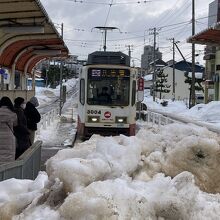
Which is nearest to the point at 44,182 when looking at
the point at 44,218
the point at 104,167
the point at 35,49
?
the point at 104,167

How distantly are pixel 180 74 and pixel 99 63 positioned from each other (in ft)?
303

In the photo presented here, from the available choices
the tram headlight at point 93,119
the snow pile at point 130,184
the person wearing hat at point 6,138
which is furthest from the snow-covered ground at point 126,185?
the tram headlight at point 93,119

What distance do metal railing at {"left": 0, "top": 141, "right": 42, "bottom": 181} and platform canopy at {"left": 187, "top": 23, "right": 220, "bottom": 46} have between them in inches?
830

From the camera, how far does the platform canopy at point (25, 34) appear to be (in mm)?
10227

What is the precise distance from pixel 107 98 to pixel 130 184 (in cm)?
1531

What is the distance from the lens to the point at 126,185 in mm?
4238

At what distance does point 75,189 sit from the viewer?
13.6 feet

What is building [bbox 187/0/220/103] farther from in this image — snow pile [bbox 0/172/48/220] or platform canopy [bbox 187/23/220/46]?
snow pile [bbox 0/172/48/220]

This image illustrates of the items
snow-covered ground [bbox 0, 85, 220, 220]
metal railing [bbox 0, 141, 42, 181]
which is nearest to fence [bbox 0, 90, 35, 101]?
metal railing [bbox 0, 141, 42, 181]

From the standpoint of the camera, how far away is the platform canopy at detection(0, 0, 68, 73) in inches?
403

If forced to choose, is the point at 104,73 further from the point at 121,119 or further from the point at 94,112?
the point at 121,119

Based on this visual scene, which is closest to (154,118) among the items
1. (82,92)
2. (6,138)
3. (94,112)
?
(82,92)

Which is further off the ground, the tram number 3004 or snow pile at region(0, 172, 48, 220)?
snow pile at region(0, 172, 48, 220)

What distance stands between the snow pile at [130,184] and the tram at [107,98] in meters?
13.6
